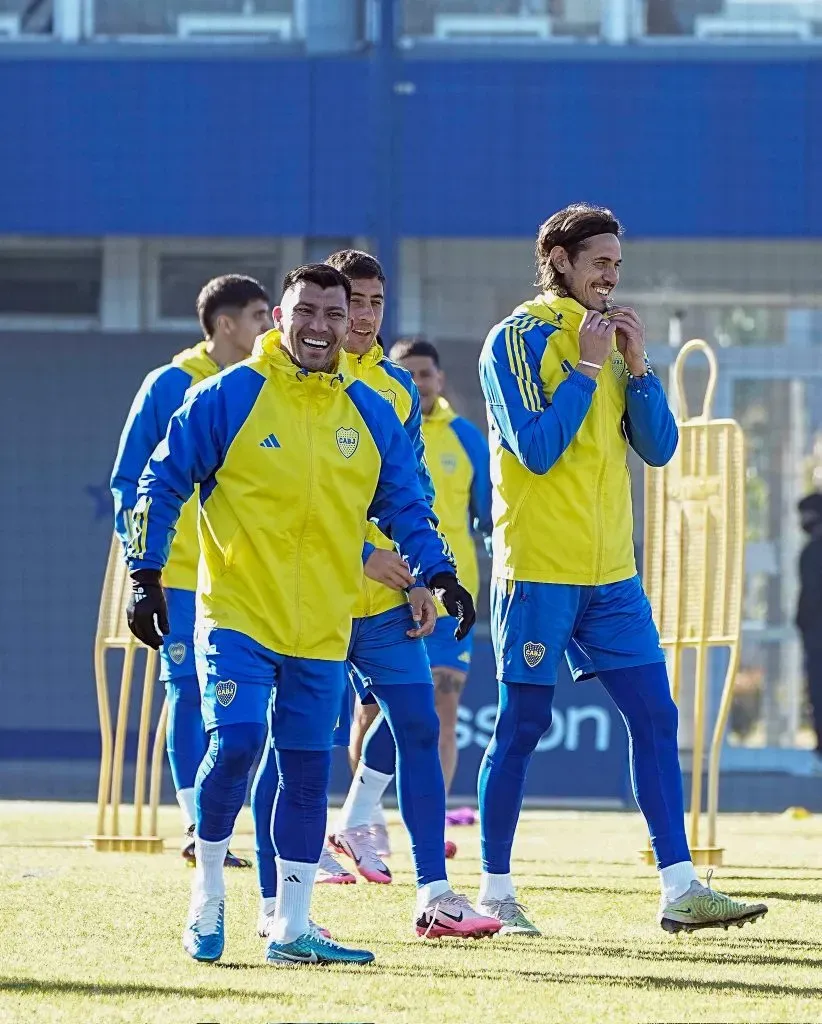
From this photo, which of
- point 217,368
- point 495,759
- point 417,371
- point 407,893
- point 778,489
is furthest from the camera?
point 778,489

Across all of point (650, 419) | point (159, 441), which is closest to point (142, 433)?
point (159, 441)

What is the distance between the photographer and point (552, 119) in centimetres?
1499

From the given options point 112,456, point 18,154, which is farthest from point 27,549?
point 18,154

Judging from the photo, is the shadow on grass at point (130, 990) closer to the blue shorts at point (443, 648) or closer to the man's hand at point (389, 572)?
the man's hand at point (389, 572)

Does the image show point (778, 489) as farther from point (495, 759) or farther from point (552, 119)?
point (495, 759)

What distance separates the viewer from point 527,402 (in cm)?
669

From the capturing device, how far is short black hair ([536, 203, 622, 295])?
6859 mm

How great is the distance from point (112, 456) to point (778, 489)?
181 inches

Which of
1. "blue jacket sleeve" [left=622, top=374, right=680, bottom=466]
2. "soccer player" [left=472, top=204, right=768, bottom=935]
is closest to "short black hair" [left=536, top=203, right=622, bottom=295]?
"soccer player" [left=472, top=204, right=768, bottom=935]

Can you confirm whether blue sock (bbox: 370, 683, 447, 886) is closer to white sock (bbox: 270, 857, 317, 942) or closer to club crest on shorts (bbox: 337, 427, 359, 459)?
white sock (bbox: 270, 857, 317, 942)

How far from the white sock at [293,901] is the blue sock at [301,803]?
0.03 m

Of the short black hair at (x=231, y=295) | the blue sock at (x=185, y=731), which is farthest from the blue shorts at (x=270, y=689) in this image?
the short black hair at (x=231, y=295)

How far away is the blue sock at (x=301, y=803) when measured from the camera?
6.11 metres

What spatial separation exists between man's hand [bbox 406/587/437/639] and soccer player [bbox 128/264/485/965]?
286mm
